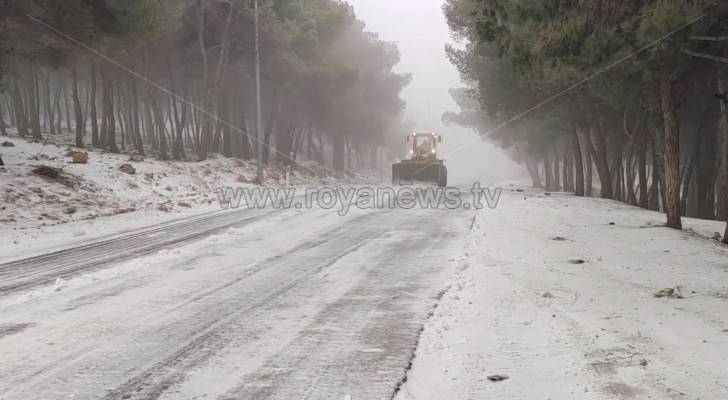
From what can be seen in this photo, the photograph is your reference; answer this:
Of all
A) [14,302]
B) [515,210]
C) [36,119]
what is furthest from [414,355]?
[36,119]

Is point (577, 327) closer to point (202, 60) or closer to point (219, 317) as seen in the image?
point (219, 317)

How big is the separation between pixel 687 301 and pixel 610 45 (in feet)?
17.3

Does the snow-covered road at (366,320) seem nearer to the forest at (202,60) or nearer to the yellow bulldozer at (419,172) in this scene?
the forest at (202,60)

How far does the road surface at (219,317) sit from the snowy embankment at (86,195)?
252 centimetres

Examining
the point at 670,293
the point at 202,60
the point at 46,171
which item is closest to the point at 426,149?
the point at 202,60

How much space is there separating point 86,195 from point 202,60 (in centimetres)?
1602

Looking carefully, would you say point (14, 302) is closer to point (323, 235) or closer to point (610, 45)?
point (323, 235)

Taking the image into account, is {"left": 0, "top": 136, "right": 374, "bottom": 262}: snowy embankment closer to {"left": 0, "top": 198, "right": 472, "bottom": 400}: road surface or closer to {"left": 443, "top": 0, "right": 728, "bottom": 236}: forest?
{"left": 0, "top": 198, "right": 472, "bottom": 400}: road surface

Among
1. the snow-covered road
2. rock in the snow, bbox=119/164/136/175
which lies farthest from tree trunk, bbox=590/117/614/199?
rock in the snow, bbox=119/164/136/175

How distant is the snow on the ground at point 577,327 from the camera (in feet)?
11.3

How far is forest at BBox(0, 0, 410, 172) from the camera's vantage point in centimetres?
1611

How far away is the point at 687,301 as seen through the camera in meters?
5.49

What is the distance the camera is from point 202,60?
29344 mm

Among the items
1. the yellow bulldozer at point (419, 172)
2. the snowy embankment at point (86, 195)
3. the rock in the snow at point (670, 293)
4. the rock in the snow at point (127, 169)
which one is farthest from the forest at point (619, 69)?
the rock in the snow at point (127, 169)
